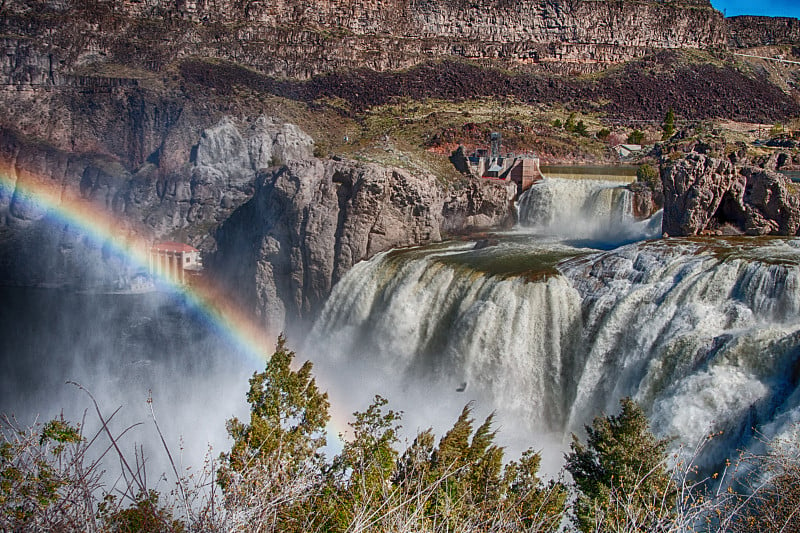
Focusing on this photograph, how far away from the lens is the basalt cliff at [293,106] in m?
29.7

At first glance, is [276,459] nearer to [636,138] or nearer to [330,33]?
[636,138]

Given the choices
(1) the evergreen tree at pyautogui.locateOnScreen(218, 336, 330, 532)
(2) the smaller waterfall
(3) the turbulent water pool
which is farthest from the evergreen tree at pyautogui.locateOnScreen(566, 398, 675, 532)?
(2) the smaller waterfall

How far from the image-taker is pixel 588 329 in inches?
705

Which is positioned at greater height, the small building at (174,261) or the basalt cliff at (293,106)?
the basalt cliff at (293,106)

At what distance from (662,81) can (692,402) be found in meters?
84.7

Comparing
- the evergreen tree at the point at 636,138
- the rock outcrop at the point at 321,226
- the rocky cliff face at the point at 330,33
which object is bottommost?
the rock outcrop at the point at 321,226

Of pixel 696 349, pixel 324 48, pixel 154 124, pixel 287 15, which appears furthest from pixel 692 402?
pixel 287 15

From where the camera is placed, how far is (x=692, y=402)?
535 inches

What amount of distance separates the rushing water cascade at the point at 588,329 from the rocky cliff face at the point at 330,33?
51.5m

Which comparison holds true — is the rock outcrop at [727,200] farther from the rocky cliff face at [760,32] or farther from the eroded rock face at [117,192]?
the rocky cliff face at [760,32]

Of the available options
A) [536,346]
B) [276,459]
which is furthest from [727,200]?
[276,459]

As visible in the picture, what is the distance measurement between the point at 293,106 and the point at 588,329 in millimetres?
54586

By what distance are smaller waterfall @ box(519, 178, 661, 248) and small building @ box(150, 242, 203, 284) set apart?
2129 cm

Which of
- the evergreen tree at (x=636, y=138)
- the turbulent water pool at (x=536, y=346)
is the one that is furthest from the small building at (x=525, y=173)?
the evergreen tree at (x=636, y=138)
